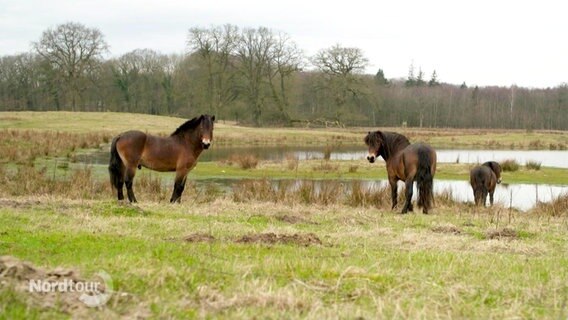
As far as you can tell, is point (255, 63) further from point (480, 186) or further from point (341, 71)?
point (480, 186)

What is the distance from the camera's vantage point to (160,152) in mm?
12953

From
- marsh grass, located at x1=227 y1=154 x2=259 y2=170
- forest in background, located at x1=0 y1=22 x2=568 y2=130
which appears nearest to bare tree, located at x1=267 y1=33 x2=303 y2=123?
forest in background, located at x1=0 y1=22 x2=568 y2=130

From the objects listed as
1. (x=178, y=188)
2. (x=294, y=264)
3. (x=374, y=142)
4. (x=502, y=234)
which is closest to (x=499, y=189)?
(x=374, y=142)

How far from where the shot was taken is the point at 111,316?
3.61 meters

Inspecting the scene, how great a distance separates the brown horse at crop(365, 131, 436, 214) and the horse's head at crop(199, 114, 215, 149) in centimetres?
376

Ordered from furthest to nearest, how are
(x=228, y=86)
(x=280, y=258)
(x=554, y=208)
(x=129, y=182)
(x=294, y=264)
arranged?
(x=228, y=86) < (x=554, y=208) < (x=129, y=182) < (x=280, y=258) < (x=294, y=264)

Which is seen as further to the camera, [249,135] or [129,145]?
[249,135]

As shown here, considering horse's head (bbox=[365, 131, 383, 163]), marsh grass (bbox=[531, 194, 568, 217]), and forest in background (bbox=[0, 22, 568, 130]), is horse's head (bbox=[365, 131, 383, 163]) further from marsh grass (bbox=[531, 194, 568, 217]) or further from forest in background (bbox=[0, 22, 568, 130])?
forest in background (bbox=[0, 22, 568, 130])

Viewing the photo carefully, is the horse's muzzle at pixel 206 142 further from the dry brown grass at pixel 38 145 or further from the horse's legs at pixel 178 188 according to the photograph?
the dry brown grass at pixel 38 145

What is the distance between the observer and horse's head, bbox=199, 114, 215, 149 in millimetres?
12867

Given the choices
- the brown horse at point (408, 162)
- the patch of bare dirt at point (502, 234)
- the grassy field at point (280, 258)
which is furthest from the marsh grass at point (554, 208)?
the patch of bare dirt at point (502, 234)

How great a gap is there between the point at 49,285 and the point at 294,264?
2262 mm

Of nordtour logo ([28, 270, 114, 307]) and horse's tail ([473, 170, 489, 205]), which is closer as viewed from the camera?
nordtour logo ([28, 270, 114, 307])

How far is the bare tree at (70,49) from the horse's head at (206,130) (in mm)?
51884
